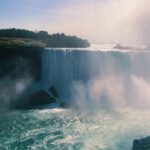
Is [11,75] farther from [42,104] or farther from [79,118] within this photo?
[79,118]

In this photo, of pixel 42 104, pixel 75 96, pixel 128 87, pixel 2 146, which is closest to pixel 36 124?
pixel 2 146

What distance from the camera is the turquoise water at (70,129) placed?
2738cm

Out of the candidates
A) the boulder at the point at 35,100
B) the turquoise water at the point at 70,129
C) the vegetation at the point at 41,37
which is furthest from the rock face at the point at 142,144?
the vegetation at the point at 41,37

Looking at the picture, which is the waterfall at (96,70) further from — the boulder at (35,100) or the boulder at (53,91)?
the boulder at (35,100)

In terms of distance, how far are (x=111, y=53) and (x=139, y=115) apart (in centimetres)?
1465

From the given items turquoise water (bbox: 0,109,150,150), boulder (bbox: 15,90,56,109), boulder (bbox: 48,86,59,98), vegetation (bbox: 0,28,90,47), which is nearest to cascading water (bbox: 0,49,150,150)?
turquoise water (bbox: 0,109,150,150)

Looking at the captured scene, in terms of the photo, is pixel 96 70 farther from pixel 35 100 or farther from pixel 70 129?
pixel 70 129

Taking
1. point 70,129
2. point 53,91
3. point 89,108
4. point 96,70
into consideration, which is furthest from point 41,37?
point 70,129

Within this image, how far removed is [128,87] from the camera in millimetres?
47500

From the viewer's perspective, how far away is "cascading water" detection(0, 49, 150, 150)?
93.4 feet

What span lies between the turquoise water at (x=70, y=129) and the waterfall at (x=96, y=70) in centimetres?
807

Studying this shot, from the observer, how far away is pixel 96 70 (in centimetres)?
4900

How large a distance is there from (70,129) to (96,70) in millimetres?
18159

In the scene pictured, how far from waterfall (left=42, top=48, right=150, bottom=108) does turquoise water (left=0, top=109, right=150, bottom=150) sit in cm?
807
